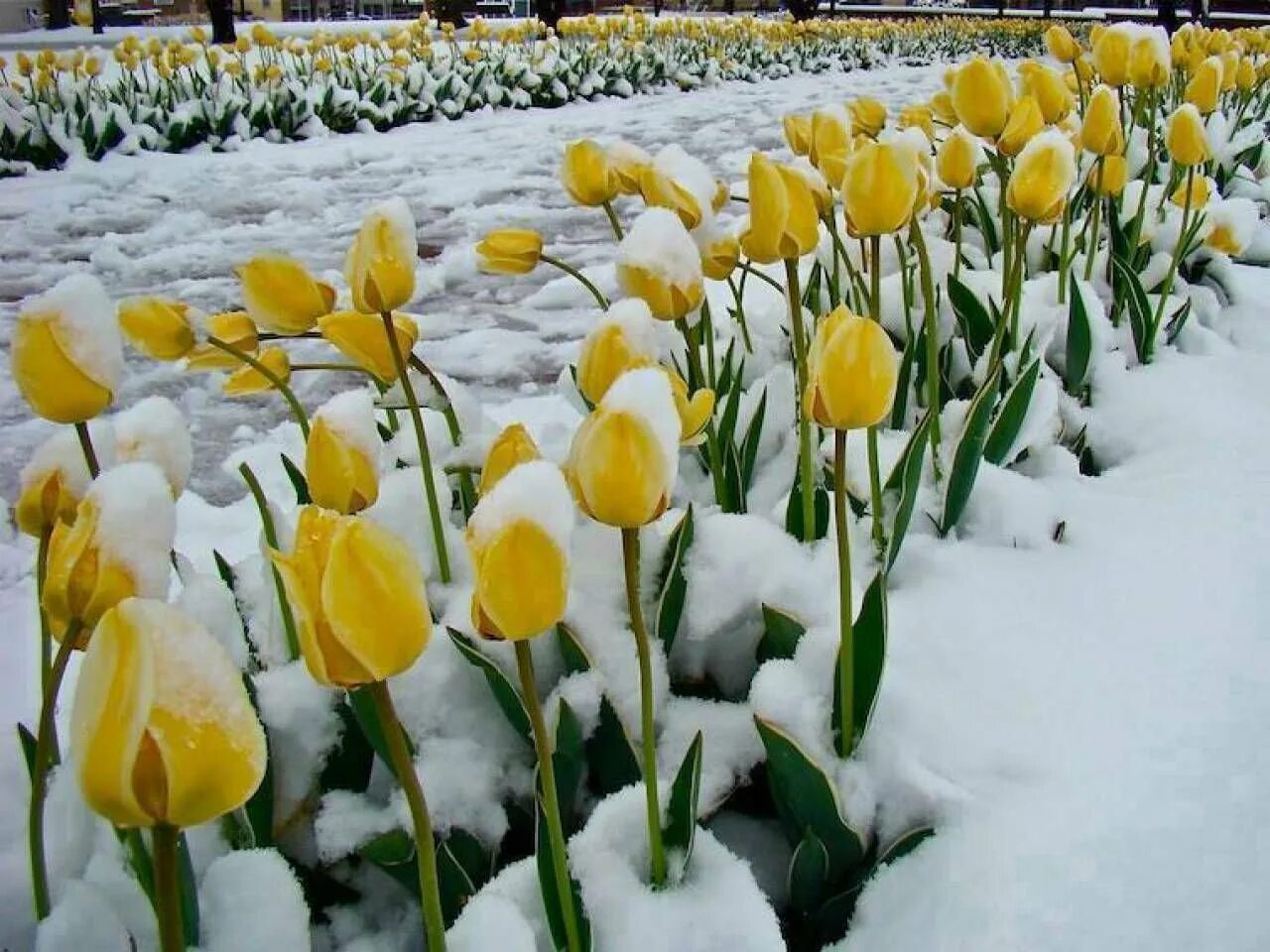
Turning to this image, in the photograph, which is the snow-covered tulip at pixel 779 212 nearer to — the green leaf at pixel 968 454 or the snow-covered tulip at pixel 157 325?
the green leaf at pixel 968 454

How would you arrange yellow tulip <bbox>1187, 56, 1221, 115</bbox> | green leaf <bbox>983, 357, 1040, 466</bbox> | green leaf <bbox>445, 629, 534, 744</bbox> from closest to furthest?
green leaf <bbox>445, 629, 534, 744</bbox> → green leaf <bbox>983, 357, 1040, 466</bbox> → yellow tulip <bbox>1187, 56, 1221, 115</bbox>

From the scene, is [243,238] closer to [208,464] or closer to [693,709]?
[208,464]

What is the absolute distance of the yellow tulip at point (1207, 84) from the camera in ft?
5.44

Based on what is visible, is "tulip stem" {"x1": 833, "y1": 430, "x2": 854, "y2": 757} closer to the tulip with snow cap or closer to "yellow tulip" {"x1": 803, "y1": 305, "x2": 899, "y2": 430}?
"yellow tulip" {"x1": 803, "y1": 305, "x2": 899, "y2": 430}

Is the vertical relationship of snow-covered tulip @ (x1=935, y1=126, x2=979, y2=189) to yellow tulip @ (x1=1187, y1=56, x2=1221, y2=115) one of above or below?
below

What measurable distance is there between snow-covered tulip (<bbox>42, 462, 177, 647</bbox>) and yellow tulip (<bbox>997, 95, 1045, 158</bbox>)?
982 mm

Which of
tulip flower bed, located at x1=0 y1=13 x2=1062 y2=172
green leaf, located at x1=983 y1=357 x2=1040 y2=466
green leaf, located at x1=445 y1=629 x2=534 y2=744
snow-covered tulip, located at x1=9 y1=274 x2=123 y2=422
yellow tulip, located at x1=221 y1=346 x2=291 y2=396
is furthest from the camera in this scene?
tulip flower bed, located at x1=0 y1=13 x2=1062 y2=172

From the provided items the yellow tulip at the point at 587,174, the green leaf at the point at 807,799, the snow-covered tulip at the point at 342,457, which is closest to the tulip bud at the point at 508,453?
the snow-covered tulip at the point at 342,457

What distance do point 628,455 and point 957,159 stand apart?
82cm

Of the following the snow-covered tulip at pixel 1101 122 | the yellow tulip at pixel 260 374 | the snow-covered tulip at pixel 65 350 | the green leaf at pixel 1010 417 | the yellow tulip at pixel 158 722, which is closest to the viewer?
the yellow tulip at pixel 158 722

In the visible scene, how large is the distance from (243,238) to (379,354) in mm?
3073

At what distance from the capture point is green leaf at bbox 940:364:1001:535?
966mm

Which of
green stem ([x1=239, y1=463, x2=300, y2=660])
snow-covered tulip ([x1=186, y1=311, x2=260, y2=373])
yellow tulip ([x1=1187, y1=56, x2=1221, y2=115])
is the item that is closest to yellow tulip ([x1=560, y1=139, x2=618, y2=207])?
snow-covered tulip ([x1=186, y1=311, x2=260, y2=373])

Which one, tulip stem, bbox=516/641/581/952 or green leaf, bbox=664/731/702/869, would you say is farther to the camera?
green leaf, bbox=664/731/702/869
